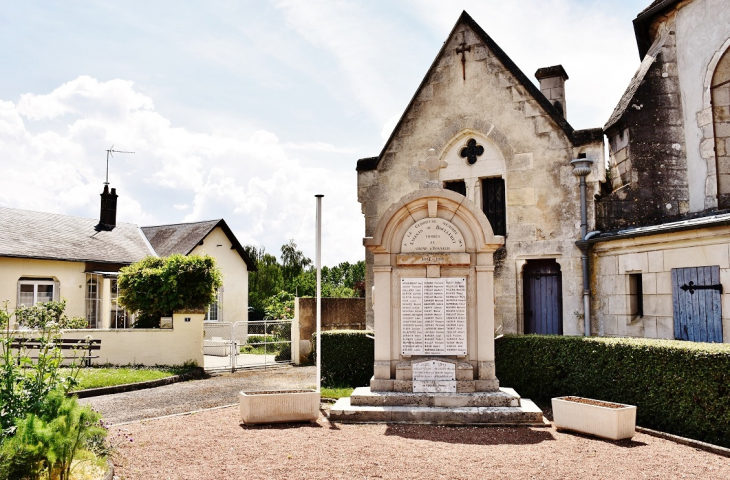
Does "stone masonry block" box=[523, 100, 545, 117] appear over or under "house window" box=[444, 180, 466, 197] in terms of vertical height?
over

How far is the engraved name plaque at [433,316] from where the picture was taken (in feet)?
27.4

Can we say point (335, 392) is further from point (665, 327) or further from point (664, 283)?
point (664, 283)

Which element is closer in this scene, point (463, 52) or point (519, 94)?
point (519, 94)

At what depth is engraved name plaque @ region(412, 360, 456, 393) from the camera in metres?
8.07

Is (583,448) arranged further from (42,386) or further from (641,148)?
(641,148)

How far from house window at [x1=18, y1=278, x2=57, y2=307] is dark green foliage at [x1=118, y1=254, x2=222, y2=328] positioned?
19.2ft

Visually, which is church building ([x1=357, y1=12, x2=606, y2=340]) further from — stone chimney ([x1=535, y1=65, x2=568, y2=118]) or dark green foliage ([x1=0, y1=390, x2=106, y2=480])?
dark green foliage ([x1=0, y1=390, x2=106, y2=480])

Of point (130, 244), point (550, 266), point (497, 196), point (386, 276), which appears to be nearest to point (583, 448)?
point (386, 276)

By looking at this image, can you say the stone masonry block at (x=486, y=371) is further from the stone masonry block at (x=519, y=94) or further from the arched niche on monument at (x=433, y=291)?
the stone masonry block at (x=519, y=94)

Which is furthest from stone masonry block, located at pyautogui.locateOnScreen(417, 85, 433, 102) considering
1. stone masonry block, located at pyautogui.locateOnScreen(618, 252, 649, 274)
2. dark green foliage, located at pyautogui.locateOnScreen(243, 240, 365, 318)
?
dark green foliage, located at pyautogui.locateOnScreen(243, 240, 365, 318)

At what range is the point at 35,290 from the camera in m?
20.1

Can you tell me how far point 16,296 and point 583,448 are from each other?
1916 centimetres

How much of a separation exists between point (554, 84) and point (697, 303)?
6838 millimetres

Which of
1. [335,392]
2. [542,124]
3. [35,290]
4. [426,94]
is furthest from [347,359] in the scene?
[35,290]
